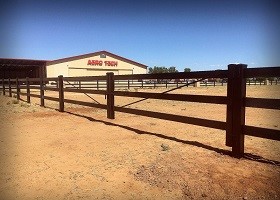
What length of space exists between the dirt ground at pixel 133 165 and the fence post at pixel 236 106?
234mm

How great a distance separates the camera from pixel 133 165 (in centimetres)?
390

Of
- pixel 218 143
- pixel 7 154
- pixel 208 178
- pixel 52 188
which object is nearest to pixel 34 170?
pixel 52 188

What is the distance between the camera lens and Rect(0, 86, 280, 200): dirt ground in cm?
308

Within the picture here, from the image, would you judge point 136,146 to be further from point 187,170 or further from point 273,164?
point 273,164

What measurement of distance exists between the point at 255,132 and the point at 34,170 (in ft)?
10.8

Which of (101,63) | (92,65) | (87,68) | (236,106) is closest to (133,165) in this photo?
(236,106)

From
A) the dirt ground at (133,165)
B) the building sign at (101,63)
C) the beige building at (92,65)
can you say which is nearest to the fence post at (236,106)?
the dirt ground at (133,165)

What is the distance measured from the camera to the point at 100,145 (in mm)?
4988

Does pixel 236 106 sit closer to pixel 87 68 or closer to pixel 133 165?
pixel 133 165

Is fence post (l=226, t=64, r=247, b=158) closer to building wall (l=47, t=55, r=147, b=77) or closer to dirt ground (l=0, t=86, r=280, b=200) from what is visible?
dirt ground (l=0, t=86, r=280, b=200)

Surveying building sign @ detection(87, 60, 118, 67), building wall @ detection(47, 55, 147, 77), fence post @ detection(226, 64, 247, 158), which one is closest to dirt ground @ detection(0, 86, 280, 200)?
fence post @ detection(226, 64, 247, 158)

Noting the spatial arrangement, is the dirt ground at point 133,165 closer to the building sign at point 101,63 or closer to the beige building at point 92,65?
the beige building at point 92,65

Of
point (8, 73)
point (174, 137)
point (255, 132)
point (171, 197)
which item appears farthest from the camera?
point (8, 73)

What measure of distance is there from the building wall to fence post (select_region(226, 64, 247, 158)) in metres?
35.4
